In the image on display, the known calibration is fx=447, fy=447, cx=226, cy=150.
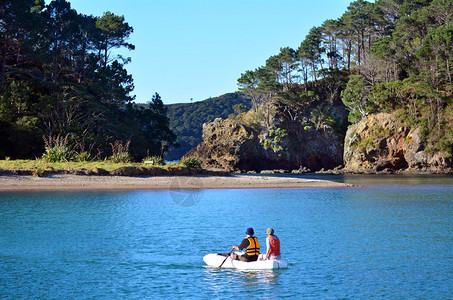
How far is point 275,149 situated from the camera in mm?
97438

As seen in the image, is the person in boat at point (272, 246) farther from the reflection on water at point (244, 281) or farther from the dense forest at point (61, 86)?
the dense forest at point (61, 86)

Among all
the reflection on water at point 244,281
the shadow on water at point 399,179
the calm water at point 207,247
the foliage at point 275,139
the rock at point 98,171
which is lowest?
the reflection on water at point 244,281

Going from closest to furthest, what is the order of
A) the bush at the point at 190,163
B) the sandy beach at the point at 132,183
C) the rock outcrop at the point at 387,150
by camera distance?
the sandy beach at the point at 132,183, the bush at the point at 190,163, the rock outcrop at the point at 387,150

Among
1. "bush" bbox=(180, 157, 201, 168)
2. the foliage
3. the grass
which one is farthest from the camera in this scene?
the foliage

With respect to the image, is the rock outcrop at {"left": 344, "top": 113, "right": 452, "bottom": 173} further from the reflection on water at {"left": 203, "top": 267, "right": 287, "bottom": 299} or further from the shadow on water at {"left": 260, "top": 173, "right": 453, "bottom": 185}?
the reflection on water at {"left": 203, "top": 267, "right": 287, "bottom": 299}

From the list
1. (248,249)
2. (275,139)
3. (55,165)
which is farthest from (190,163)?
(275,139)

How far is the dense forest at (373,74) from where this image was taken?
77625 millimetres

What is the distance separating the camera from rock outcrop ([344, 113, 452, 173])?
76812 millimetres

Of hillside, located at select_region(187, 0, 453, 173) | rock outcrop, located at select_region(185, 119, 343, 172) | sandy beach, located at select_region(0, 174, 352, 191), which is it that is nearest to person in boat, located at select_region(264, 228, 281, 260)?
sandy beach, located at select_region(0, 174, 352, 191)

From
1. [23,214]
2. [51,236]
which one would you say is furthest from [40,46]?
[51,236]

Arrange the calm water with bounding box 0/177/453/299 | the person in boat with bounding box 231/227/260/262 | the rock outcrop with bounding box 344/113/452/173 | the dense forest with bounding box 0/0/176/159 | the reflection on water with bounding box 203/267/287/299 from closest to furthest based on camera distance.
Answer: the reflection on water with bounding box 203/267/287/299 < the calm water with bounding box 0/177/453/299 < the person in boat with bounding box 231/227/260/262 < the dense forest with bounding box 0/0/176/159 < the rock outcrop with bounding box 344/113/452/173

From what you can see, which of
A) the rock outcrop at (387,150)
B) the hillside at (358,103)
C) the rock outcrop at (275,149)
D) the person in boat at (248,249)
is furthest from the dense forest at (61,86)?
the rock outcrop at (387,150)

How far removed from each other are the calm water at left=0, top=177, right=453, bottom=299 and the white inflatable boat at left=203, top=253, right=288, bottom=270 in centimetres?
25

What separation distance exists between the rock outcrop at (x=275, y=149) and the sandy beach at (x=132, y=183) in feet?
151
